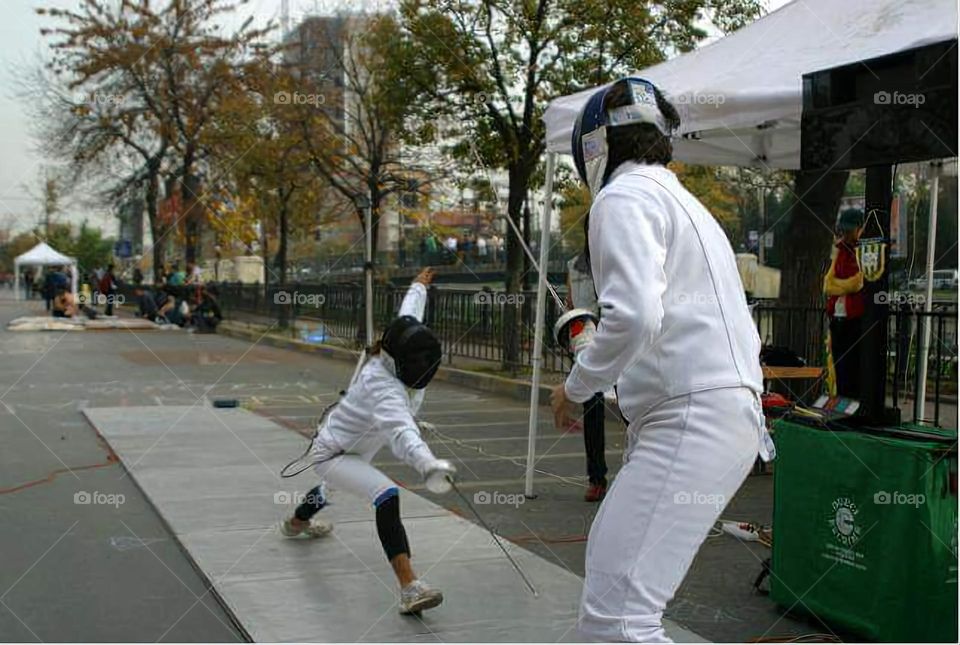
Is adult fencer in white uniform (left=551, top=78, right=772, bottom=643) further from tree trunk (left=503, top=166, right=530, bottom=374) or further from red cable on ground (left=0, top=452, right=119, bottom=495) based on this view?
tree trunk (left=503, top=166, right=530, bottom=374)

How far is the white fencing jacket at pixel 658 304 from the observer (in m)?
2.54

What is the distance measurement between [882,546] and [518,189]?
11632 millimetres

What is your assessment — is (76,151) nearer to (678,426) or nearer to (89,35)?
(89,35)

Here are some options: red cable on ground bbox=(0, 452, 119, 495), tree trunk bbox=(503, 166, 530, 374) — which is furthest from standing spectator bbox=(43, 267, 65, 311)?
red cable on ground bbox=(0, 452, 119, 495)

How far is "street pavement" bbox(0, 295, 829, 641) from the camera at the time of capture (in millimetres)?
4688

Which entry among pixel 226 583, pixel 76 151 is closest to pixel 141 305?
pixel 76 151

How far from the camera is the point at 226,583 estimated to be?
5.11 meters

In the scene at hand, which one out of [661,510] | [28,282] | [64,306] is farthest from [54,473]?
[28,282]

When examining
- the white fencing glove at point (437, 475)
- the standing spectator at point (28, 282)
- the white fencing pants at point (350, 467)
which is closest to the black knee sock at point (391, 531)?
the white fencing pants at point (350, 467)

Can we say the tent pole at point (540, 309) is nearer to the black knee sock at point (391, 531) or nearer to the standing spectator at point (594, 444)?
the standing spectator at point (594, 444)

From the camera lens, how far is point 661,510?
8.60 feet

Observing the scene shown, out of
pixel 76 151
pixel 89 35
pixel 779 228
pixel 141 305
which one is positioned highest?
pixel 89 35

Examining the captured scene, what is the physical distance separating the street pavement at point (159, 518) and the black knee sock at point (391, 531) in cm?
74

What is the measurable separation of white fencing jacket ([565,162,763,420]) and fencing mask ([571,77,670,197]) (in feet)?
0.66
